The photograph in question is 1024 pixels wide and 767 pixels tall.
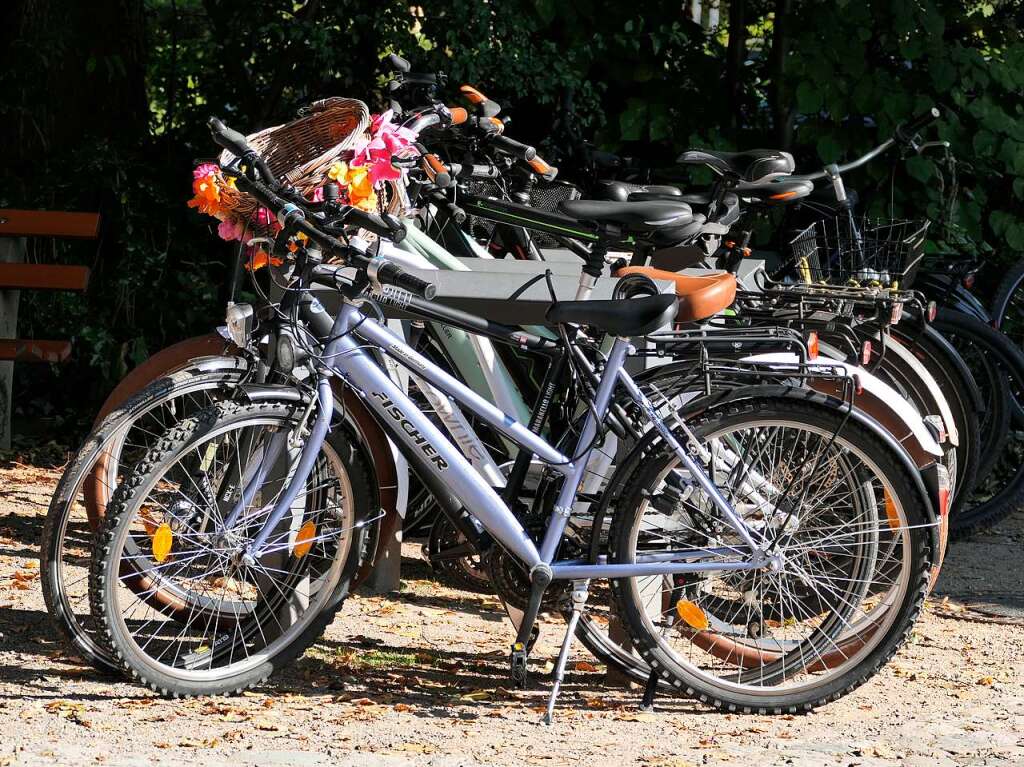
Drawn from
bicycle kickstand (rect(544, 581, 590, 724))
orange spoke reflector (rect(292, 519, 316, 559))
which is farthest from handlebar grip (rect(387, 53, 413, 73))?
bicycle kickstand (rect(544, 581, 590, 724))

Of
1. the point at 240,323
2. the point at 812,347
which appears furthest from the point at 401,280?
the point at 812,347

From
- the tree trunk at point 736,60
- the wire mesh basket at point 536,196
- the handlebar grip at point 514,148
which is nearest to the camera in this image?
the handlebar grip at point 514,148

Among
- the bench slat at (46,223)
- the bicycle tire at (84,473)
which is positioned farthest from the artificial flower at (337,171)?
the bench slat at (46,223)

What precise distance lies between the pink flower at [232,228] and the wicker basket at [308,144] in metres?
0.03

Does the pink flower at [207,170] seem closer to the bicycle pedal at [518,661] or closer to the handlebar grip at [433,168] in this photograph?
the handlebar grip at [433,168]

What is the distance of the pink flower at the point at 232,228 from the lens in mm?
3732

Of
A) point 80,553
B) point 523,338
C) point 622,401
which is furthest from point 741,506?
point 80,553

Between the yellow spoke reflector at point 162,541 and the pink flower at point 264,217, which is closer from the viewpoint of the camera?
the yellow spoke reflector at point 162,541

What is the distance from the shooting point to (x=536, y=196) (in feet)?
18.3

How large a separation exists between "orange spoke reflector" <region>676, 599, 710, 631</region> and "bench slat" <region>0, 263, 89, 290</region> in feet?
13.8

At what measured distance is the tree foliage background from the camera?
6992 millimetres

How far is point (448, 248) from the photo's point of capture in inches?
200

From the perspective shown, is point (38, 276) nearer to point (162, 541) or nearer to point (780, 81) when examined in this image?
point (780, 81)

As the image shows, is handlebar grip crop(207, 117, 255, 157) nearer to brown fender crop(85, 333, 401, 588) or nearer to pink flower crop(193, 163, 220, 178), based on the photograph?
pink flower crop(193, 163, 220, 178)
